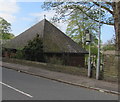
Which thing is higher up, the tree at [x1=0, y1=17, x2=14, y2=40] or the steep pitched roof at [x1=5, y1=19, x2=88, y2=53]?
the tree at [x1=0, y1=17, x2=14, y2=40]

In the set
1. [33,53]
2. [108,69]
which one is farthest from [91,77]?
[33,53]

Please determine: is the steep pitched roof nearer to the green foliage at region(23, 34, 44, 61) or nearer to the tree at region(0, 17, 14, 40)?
the green foliage at region(23, 34, 44, 61)

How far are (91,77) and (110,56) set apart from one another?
205cm

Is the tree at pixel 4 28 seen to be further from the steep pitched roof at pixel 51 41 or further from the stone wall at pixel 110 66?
the stone wall at pixel 110 66

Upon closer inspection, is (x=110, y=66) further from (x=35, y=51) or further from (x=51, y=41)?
(x=51, y=41)

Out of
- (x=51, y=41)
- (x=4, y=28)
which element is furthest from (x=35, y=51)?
(x=4, y=28)

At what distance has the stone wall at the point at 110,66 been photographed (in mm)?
11328

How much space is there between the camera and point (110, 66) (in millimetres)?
11695

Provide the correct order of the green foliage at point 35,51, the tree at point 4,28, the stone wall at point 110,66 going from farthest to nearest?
the tree at point 4,28 → the green foliage at point 35,51 → the stone wall at point 110,66

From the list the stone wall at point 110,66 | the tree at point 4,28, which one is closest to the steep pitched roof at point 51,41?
the stone wall at point 110,66

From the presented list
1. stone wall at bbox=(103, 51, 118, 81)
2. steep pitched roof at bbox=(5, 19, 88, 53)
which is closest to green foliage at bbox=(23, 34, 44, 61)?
steep pitched roof at bbox=(5, 19, 88, 53)

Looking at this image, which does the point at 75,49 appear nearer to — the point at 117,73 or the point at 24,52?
the point at 24,52

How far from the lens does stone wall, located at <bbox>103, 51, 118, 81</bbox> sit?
11.3 meters

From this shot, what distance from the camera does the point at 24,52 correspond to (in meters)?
22.3
